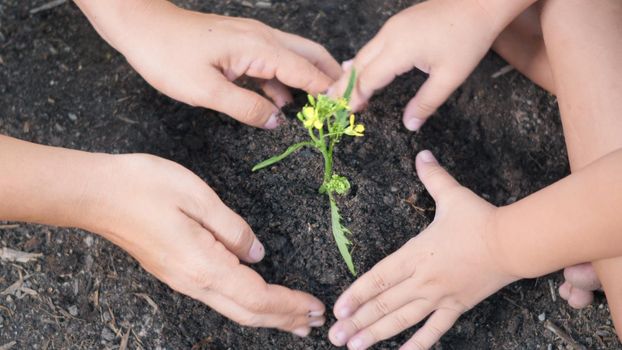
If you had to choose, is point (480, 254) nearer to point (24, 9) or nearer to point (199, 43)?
point (199, 43)

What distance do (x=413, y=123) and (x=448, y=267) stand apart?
1.39 feet

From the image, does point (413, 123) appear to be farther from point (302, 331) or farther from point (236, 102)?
point (302, 331)

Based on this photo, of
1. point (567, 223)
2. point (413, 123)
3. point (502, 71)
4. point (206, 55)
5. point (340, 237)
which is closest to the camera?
point (567, 223)

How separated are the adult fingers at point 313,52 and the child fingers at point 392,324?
0.66 meters

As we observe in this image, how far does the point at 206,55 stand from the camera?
191 cm

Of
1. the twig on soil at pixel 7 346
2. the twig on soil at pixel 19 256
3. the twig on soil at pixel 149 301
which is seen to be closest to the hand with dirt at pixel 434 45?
the twig on soil at pixel 149 301

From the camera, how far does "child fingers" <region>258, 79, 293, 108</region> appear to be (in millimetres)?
2074

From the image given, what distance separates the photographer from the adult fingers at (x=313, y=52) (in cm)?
204

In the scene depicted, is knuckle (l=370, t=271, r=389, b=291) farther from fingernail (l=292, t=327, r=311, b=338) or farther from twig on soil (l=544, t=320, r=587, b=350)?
twig on soil (l=544, t=320, r=587, b=350)

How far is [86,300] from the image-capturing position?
6.49 ft

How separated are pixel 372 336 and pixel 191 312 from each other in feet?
1.53

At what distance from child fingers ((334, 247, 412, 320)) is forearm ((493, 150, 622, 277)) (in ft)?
0.77

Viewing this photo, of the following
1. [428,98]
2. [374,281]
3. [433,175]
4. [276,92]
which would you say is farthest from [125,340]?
[428,98]

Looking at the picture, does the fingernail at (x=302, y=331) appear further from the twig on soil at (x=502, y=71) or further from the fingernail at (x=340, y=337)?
the twig on soil at (x=502, y=71)
